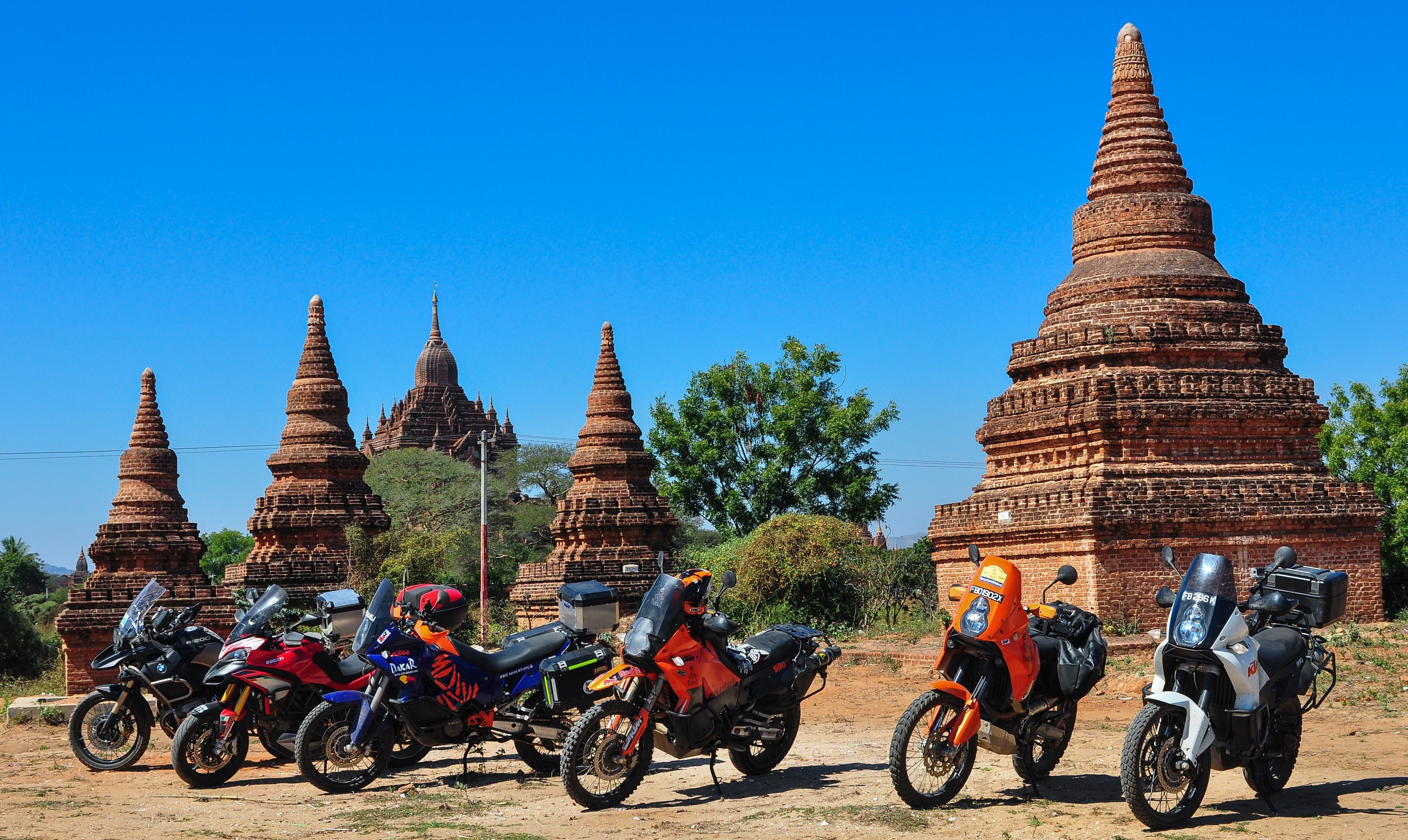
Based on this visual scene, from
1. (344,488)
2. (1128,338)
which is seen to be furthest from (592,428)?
(1128,338)

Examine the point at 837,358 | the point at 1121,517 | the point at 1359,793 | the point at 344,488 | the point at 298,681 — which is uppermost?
the point at 837,358

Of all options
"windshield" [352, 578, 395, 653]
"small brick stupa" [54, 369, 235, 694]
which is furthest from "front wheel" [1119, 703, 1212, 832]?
"small brick stupa" [54, 369, 235, 694]

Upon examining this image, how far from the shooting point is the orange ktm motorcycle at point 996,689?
7.23m

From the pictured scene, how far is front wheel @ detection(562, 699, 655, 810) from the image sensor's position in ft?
25.1

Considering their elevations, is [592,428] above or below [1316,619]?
above

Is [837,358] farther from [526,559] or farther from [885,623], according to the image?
[885,623]

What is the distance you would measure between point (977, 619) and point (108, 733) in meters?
6.51

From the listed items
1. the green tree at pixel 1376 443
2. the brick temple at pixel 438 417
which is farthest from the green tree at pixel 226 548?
the green tree at pixel 1376 443

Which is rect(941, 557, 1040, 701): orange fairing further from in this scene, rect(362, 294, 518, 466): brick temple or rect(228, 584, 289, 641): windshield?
rect(362, 294, 518, 466): brick temple

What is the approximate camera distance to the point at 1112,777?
8.21m

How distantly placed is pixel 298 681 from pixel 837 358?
2937 cm

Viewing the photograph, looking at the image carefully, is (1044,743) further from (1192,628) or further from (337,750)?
(337,750)

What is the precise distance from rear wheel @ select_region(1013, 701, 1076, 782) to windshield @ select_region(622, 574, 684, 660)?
6.86 feet

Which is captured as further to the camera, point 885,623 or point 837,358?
point 837,358
